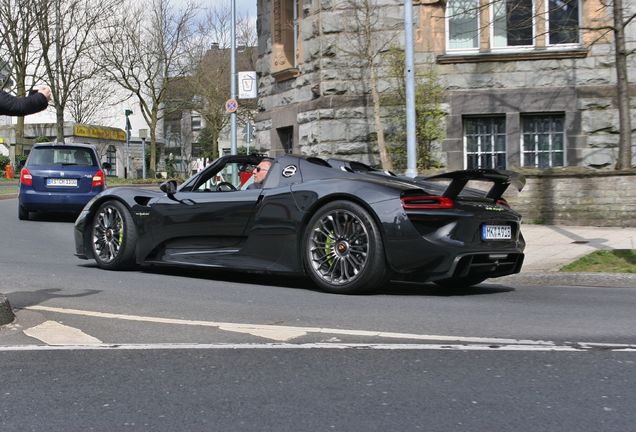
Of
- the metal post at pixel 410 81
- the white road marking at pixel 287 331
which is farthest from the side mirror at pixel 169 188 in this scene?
the metal post at pixel 410 81

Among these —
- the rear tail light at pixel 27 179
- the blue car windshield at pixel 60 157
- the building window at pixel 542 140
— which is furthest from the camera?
the blue car windshield at pixel 60 157

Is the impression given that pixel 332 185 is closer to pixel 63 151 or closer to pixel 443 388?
pixel 443 388

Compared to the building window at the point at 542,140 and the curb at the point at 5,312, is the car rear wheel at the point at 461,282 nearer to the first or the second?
the curb at the point at 5,312

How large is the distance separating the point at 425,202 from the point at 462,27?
39.4ft

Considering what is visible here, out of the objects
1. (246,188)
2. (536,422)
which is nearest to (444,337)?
(536,422)

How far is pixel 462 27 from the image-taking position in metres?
18.2

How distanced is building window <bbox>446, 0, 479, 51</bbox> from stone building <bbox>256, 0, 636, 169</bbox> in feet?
0.07

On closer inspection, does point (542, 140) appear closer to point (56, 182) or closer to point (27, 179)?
point (56, 182)

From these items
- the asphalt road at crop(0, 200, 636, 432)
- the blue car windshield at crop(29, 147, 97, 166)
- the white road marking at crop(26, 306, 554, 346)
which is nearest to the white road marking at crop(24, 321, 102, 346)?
the asphalt road at crop(0, 200, 636, 432)

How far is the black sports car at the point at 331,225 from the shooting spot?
7055 mm

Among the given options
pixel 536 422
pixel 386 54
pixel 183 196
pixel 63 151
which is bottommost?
pixel 536 422

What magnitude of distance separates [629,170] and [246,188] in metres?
8.04

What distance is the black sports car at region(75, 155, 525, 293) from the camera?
23.1 ft

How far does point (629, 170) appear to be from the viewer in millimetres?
13875
